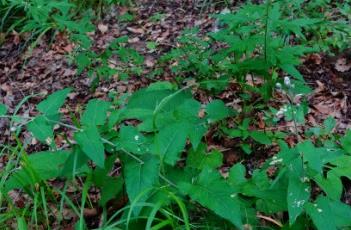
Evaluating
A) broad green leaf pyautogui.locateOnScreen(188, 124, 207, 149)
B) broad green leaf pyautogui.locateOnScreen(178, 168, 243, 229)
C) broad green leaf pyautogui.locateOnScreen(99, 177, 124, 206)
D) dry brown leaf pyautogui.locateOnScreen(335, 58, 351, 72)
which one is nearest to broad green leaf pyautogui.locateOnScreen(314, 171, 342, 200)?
broad green leaf pyautogui.locateOnScreen(178, 168, 243, 229)

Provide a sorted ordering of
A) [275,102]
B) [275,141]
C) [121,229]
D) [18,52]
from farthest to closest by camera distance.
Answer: [18,52] < [275,102] < [275,141] < [121,229]

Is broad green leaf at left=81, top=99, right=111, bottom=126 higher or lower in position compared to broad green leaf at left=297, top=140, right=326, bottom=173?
higher

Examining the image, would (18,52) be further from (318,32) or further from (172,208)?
(172,208)

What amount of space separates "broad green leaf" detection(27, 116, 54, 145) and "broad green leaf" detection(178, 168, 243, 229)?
538 millimetres

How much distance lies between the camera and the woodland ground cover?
1.80 metres

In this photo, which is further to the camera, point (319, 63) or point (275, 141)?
point (319, 63)

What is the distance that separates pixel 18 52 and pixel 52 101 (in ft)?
12.5

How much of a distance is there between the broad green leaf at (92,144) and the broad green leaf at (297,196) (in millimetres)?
696

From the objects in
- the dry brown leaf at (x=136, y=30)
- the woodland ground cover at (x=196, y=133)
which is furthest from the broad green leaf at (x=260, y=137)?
the dry brown leaf at (x=136, y=30)

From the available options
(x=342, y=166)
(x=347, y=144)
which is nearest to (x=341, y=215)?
(x=342, y=166)

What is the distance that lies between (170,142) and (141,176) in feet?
0.62

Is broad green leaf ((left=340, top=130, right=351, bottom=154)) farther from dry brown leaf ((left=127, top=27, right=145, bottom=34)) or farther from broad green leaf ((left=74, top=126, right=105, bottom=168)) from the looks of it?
dry brown leaf ((left=127, top=27, right=145, bottom=34))

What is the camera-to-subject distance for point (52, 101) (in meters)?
1.89

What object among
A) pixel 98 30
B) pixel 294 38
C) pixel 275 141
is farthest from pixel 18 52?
pixel 275 141
